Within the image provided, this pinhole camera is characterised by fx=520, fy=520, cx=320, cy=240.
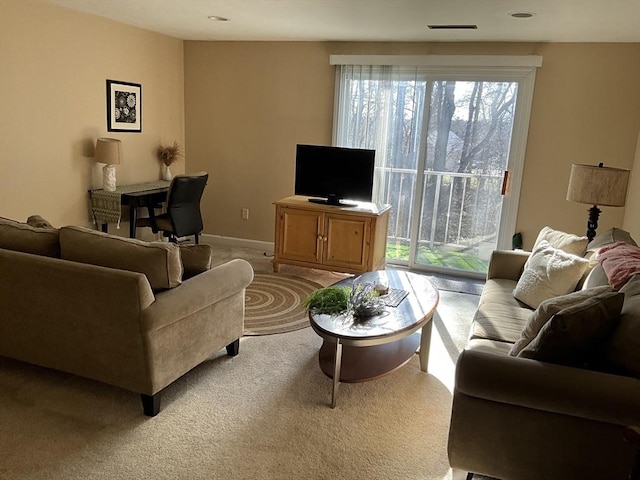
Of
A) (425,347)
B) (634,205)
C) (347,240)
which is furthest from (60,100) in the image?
(634,205)

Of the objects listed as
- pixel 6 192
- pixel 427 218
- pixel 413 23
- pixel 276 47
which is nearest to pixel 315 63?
pixel 276 47

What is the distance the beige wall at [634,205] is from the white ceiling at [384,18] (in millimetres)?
1071

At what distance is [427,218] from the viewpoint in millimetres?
5336

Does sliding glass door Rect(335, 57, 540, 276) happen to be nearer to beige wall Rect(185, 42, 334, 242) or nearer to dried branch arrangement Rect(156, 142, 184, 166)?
beige wall Rect(185, 42, 334, 242)

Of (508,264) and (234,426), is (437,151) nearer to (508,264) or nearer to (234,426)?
(508,264)

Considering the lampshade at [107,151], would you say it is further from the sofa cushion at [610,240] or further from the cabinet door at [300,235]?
the sofa cushion at [610,240]

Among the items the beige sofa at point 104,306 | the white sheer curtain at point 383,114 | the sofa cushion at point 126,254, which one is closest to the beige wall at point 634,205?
the white sheer curtain at point 383,114

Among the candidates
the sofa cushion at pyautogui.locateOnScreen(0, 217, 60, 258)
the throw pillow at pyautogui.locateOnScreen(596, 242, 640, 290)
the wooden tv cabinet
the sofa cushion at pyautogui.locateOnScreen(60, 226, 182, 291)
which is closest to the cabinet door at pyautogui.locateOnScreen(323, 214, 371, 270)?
the wooden tv cabinet

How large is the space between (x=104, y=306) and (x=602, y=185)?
3164mm

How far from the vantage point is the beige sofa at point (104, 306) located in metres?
2.43

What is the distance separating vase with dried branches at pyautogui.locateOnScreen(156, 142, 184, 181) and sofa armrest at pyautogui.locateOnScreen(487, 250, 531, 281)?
11.9 ft

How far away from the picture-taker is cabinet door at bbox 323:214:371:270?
15.5 ft

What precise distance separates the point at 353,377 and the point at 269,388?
47 cm

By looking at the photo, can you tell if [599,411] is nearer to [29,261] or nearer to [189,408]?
[189,408]
